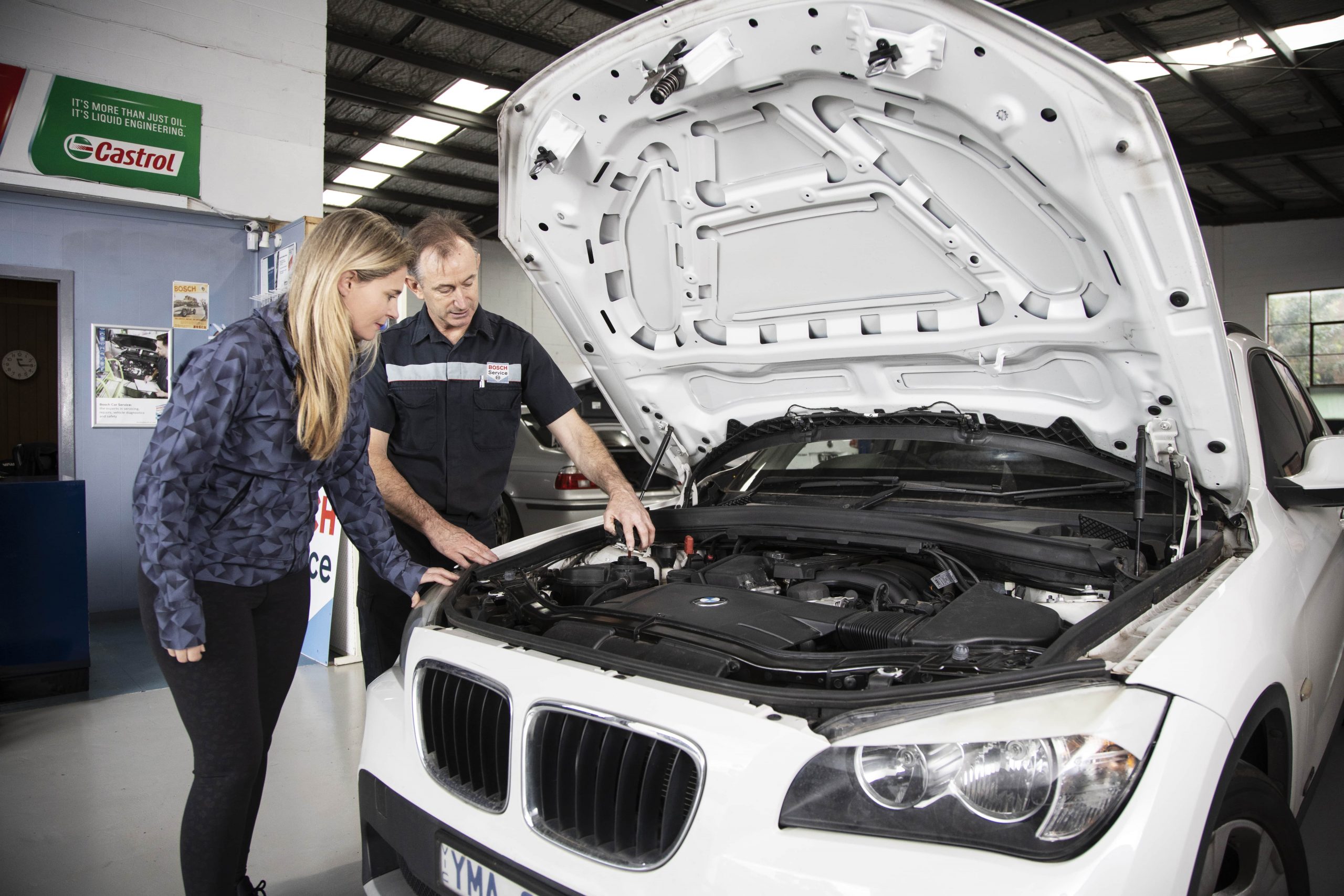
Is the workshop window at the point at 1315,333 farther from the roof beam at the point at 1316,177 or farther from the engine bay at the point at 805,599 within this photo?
the engine bay at the point at 805,599

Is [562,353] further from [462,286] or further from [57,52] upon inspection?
[462,286]

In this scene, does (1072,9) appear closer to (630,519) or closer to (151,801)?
(630,519)

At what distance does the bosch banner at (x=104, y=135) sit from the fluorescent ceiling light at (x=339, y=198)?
8.44 meters

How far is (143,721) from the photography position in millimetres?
3385

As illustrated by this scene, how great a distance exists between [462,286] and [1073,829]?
6.28 ft

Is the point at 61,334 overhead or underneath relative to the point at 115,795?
overhead

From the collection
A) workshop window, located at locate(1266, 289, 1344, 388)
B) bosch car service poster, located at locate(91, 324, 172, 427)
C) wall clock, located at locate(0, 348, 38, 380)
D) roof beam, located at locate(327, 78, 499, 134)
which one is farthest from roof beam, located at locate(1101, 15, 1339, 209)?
wall clock, located at locate(0, 348, 38, 380)

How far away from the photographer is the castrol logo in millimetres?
4781

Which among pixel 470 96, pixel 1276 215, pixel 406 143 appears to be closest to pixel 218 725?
pixel 470 96

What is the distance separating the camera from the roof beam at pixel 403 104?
8.35 metres

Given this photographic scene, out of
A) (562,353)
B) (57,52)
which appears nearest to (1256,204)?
(562,353)

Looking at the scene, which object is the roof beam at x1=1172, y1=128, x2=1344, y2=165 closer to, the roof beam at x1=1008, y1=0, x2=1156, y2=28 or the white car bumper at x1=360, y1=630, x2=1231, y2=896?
the roof beam at x1=1008, y1=0, x2=1156, y2=28

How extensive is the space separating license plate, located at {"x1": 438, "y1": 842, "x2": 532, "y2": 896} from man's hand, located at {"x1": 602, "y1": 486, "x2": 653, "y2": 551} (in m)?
0.92

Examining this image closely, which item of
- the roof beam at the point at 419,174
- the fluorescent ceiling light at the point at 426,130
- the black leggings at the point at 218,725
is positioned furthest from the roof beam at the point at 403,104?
the black leggings at the point at 218,725
